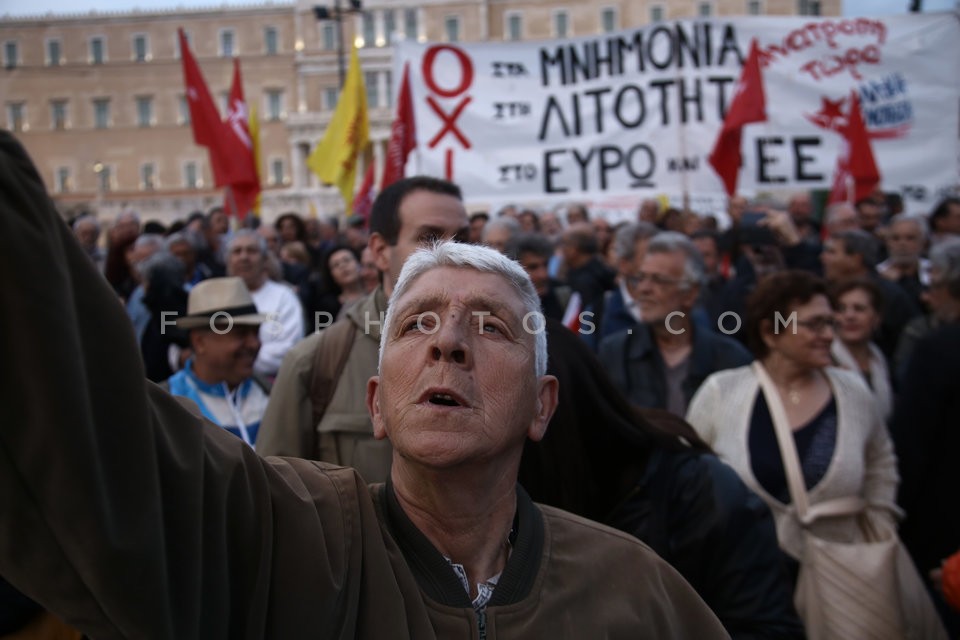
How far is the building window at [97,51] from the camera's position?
6931 cm

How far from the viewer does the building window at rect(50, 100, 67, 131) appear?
66375 mm

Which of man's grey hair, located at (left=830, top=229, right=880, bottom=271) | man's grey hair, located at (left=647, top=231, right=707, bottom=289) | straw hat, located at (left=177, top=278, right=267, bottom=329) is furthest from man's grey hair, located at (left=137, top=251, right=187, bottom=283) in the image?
man's grey hair, located at (left=830, top=229, right=880, bottom=271)

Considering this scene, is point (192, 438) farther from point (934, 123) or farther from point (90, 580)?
point (934, 123)

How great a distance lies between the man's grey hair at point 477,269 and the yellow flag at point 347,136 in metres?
7.84

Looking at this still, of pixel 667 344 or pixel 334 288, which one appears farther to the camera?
pixel 334 288

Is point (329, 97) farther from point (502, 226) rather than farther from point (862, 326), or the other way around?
point (862, 326)

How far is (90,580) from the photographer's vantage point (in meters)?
1.17

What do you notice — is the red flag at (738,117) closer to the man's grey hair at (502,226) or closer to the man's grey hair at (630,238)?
the man's grey hair at (630,238)

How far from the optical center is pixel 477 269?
1.87 metres

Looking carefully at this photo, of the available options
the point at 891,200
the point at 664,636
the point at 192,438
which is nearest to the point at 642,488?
the point at 664,636

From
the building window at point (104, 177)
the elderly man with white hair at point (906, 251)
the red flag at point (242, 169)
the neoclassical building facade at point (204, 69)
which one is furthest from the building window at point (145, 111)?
the elderly man with white hair at point (906, 251)

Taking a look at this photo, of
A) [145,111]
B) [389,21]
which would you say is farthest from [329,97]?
[145,111]

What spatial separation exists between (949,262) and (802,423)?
A: 4.47 ft

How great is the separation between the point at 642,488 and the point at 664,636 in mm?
812
